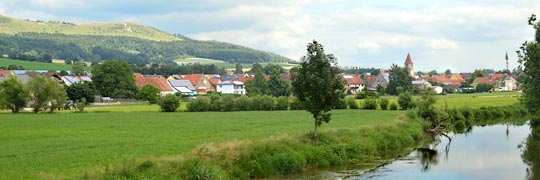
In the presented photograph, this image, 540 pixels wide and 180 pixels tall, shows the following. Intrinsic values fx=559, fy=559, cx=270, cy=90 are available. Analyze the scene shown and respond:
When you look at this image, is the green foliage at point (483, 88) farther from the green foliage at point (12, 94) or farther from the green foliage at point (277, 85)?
the green foliage at point (12, 94)

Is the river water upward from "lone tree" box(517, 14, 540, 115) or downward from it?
downward

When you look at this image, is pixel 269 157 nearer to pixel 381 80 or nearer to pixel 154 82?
pixel 154 82

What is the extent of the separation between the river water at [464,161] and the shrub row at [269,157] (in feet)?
5.71

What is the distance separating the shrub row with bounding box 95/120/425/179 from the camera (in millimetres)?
23609

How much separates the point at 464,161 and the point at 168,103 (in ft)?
179

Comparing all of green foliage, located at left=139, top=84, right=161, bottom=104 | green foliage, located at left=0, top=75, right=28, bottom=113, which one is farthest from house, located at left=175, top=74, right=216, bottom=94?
green foliage, located at left=0, top=75, right=28, bottom=113

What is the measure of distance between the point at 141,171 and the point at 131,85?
104032mm

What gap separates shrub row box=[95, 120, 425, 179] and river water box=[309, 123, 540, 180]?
1.74 metres

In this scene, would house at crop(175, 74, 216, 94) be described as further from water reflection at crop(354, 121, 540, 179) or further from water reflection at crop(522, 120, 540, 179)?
water reflection at crop(354, 121, 540, 179)

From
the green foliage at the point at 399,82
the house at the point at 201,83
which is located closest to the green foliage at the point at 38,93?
the green foliage at the point at 399,82

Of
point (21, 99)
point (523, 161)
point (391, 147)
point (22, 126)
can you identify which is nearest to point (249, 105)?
point (21, 99)

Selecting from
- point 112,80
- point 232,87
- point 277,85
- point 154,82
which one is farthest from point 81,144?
point 232,87

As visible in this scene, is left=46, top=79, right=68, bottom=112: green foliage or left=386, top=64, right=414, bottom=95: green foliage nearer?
left=46, top=79, right=68, bottom=112: green foliage

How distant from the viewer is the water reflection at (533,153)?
31769mm
